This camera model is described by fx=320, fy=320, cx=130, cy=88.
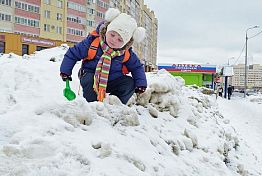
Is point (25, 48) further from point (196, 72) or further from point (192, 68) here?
point (196, 72)

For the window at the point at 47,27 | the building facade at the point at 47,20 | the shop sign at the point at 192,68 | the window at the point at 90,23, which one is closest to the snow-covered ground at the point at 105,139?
the shop sign at the point at 192,68

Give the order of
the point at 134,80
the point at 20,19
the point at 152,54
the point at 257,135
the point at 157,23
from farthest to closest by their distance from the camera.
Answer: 1. the point at 157,23
2. the point at 152,54
3. the point at 20,19
4. the point at 257,135
5. the point at 134,80

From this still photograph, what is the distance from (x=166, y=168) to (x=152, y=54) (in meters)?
80.0

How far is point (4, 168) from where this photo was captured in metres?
2.04

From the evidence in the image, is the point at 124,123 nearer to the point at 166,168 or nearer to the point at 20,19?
the point at 166,168

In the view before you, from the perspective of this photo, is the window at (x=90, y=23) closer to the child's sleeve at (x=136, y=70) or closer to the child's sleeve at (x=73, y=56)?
the child's sleeve at (x=136, y=70)

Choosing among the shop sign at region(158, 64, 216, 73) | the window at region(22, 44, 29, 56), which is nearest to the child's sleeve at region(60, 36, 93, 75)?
the shop sign at region(158, 64, 216, 73)

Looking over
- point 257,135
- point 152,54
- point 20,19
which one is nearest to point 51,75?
point 257,135

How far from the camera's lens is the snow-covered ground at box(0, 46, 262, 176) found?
2273mm

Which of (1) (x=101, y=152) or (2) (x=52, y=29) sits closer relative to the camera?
(1) (x=101, y=152)

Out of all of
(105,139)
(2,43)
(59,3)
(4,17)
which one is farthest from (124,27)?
(59,3)

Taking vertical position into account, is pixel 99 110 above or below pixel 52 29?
below

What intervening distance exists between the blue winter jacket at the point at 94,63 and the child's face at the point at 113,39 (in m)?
0.17

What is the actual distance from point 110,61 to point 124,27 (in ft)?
1.49
